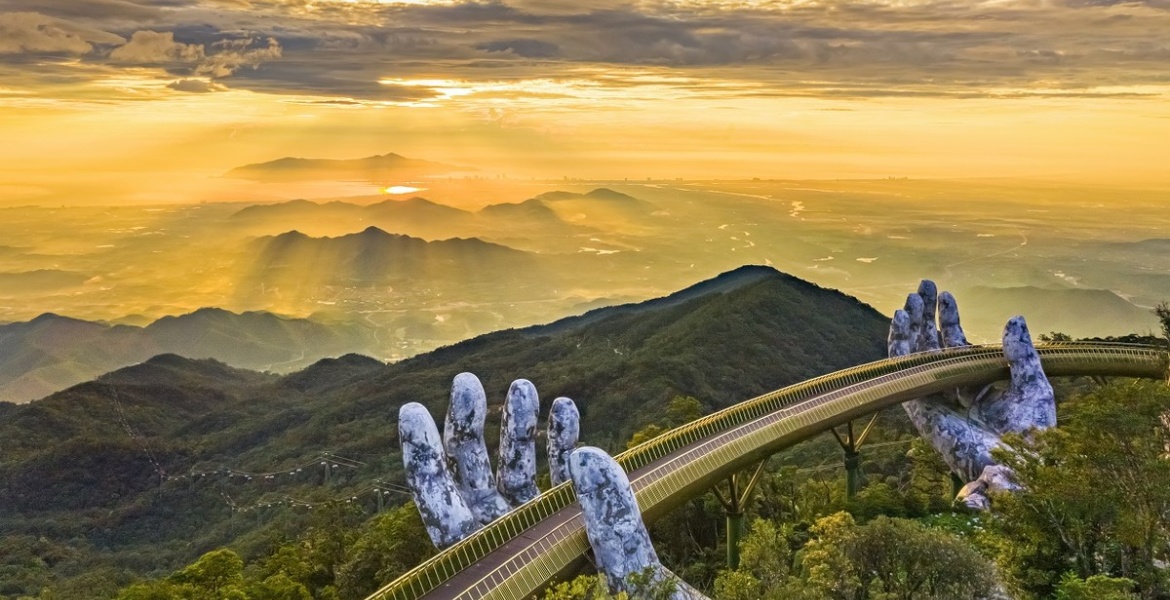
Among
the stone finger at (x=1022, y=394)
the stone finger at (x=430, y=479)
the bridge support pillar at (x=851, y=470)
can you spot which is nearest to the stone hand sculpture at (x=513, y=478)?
the stone finger at (x=430, y=479)

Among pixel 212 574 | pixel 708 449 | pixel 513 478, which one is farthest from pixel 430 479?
pixel 708 449

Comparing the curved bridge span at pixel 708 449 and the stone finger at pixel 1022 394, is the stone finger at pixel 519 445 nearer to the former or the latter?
the curved bridge span at pixel 708 449

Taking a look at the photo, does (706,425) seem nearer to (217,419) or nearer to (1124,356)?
(1124,356)

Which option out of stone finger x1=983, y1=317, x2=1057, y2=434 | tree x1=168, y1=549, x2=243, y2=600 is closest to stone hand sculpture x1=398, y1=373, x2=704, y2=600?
tree x1=168, y1=549, x2=243, y2=600

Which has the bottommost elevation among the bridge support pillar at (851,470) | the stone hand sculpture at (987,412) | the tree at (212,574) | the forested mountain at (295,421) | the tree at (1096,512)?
the forested mountain at (295,421)

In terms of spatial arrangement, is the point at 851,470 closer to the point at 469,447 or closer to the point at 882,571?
the point at 469,447

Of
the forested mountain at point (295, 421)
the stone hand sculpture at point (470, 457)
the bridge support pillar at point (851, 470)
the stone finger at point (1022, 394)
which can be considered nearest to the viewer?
the stone hand sculpture at point (470, 457)

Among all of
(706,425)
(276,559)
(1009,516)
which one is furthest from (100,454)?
(1009,516)
